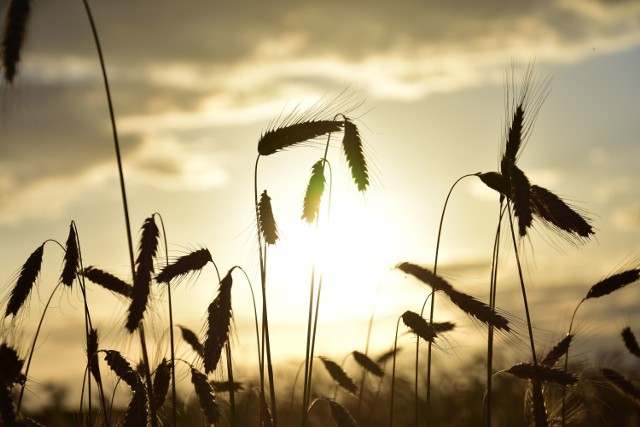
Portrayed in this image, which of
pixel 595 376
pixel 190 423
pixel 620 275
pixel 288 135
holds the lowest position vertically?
pixel 190 423

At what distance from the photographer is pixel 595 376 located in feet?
22.0

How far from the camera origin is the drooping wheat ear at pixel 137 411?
3875mm

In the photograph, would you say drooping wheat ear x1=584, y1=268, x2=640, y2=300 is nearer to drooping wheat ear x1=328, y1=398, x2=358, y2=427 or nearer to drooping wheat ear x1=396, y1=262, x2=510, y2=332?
drooping wheat ear x1=396, y1=262, x2=510, y2=332

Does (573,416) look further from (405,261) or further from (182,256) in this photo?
(182,256)

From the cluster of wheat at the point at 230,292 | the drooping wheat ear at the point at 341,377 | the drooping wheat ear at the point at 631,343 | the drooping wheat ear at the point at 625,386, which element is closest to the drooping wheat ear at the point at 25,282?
the cluster of wheat at the point at 230,292

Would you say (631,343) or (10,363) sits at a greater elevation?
(631,343)

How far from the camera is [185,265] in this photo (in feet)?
14.7

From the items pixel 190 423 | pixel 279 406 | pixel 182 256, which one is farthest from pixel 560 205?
pixel 279 406

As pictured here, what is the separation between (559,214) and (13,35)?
10.2 ft

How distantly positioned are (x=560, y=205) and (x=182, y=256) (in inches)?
90.0

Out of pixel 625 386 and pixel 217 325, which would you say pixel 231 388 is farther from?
pixel 625 386

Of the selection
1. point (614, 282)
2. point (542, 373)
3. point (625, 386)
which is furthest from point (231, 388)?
point (625, 386)

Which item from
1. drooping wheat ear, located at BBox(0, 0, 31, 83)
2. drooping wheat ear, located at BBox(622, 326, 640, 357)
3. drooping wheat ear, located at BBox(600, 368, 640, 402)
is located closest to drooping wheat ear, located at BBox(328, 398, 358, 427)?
drooping wheat ear, located at BBox(600, 368, 640, 402)

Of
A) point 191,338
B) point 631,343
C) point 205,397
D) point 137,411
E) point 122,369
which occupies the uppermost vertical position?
point 631,343
